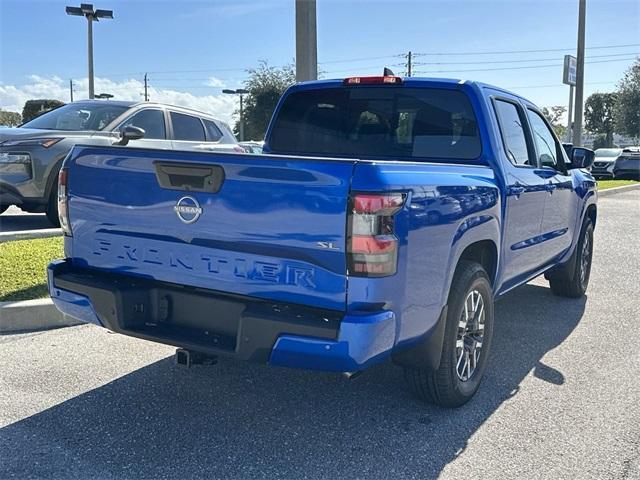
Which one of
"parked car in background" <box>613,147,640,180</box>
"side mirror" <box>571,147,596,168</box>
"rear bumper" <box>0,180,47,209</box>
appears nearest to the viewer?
"side mirror" <box>571,147,596,168</box>

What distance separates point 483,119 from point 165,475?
9.50ft

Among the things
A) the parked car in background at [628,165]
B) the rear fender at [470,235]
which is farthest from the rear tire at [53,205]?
the parked car in background at [628,165]

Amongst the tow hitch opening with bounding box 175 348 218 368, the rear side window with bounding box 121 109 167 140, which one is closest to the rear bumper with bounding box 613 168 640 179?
the rear side window with bounding box 121 109 167 140

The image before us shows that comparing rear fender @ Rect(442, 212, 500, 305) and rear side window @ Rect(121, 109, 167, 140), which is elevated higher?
rear side window @ Rect(121, 109, 167, 140)

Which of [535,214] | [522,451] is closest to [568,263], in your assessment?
[535,214]

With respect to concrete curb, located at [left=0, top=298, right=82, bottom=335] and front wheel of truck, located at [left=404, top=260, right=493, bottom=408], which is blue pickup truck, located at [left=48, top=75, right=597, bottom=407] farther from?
concrete curb, located at [left=0, top=298, right=82, bottom=335]

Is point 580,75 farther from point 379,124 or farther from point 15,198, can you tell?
point 379,124

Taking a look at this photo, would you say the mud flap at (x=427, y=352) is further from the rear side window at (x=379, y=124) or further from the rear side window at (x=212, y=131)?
the rear side window at (x=212, y=131)

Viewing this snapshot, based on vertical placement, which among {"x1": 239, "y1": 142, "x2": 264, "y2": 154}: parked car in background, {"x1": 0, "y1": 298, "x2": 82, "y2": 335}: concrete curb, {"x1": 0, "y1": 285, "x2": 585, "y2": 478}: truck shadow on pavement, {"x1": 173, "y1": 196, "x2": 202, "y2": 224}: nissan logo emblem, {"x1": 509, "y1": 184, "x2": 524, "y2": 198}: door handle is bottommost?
{"x1": 0, "y1": 285, "x2": 585, "y2": 478}: truck shadow on pavement

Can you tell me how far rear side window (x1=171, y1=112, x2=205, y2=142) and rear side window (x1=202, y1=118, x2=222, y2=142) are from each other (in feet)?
0.33

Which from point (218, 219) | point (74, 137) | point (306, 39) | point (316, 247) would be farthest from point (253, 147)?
point (316, 247)

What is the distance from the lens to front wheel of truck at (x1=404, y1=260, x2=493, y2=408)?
3.51 m

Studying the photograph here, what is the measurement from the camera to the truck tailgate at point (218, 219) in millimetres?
2795

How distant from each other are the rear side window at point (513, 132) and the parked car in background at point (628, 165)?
2492 centimetres
